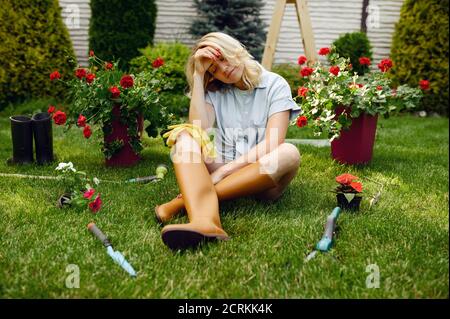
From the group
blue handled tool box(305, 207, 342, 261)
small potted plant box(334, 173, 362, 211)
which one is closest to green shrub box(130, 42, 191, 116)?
small potted plant box(334, 173, 362, 211)

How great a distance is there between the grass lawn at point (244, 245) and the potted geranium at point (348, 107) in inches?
8.8

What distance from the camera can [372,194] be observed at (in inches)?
113

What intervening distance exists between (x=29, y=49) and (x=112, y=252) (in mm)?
4931

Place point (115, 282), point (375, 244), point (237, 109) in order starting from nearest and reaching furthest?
point (115, 282) → point (375, 244) → point (237, 109)

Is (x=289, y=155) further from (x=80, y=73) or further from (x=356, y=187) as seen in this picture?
(x=80, y=73)

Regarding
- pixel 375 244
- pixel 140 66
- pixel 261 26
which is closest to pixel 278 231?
pixel 375 244

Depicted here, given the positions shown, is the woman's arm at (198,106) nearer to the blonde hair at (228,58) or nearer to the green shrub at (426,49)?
the blonde hair at (228,58)

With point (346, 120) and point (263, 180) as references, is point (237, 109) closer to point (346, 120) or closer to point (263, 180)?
point (263, 180)

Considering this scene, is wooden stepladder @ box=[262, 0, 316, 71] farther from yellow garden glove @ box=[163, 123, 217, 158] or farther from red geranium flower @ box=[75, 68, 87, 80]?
yellow garden glove @ box=[163, 123, 217, 158]

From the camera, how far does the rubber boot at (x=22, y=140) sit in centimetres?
346

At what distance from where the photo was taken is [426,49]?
6.45 m

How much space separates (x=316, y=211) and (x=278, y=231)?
36 cm

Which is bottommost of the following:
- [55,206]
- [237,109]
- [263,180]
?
[55,206]

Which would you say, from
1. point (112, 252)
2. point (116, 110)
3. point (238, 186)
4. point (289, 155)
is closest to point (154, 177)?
point (116, 110)
